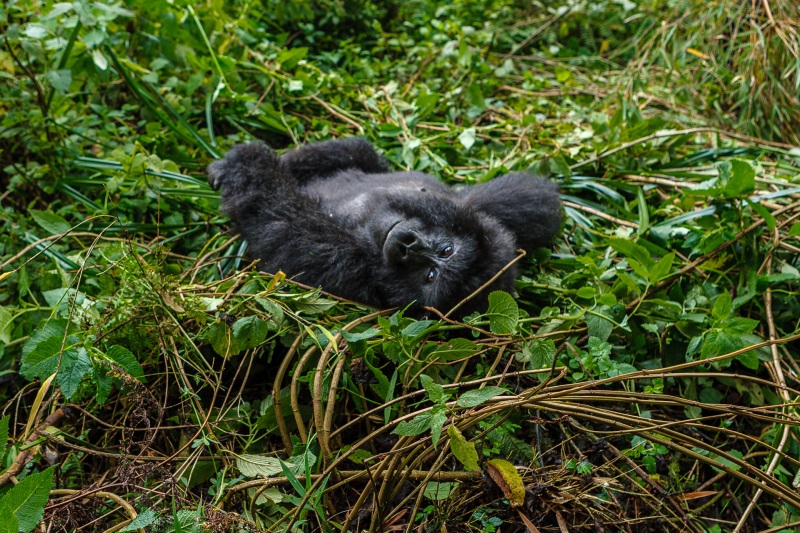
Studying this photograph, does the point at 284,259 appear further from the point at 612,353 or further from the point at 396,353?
the point at 612,353

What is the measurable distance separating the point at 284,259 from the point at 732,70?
12.7 feet

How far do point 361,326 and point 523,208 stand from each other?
1111 mm

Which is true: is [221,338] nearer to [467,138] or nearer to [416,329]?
[416,329]

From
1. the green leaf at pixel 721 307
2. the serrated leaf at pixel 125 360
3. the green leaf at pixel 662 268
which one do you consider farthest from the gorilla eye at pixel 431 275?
the serrated leaf at pixel 125 360

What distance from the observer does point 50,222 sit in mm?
2912

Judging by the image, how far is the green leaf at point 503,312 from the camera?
2219mm

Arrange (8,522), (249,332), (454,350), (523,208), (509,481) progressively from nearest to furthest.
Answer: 1. (8,522)
2. (509,481)
3. (454,350)
4. (249,332)
5. (523,208)

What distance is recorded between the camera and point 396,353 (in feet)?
7.38

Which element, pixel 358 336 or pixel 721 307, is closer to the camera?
pixel 358 336

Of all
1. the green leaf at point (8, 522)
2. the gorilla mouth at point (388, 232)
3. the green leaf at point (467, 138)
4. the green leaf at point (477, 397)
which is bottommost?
the green leaf at point (467, 138)

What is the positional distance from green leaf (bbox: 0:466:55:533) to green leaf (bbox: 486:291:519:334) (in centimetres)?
137

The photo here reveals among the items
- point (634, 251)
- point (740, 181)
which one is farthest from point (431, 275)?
point (740, 181)

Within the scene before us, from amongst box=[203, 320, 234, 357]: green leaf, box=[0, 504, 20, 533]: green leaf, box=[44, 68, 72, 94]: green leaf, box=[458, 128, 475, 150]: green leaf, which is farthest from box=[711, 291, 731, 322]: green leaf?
box=[44, 68, 72, 94]: green leaf

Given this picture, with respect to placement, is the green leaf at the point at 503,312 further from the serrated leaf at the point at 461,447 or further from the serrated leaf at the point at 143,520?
the serrated leaf at the point at 143,520
